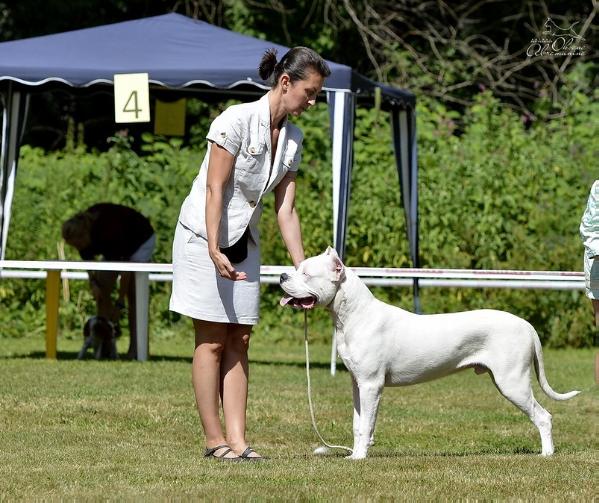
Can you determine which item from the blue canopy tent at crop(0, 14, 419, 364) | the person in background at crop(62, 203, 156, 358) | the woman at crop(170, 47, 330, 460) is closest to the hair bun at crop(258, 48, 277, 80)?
the woman at crop(170, 47, 330, 460)

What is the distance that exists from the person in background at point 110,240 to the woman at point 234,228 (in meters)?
5.54

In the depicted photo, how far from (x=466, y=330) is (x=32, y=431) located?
255 cm

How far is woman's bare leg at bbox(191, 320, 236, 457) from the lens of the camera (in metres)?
6.06

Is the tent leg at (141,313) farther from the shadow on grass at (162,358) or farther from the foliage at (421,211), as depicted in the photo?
the foliage at (421,211)

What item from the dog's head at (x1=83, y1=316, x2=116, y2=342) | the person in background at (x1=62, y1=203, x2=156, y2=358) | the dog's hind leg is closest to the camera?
the dog's hind leg

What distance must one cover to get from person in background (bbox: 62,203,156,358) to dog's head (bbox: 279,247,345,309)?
18.7 ft

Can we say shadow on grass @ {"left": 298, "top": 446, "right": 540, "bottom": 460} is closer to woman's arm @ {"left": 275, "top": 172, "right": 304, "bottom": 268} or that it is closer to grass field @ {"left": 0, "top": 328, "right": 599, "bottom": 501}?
grass field @ {"left": 0, "top": 328, "right": 599, "bottom": 501}

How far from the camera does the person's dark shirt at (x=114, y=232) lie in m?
11.6

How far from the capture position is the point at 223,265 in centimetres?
580

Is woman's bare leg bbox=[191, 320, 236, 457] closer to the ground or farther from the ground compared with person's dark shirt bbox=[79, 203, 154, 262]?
closer to the ground

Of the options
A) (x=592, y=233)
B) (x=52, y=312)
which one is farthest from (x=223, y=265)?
(x=52, y=312)

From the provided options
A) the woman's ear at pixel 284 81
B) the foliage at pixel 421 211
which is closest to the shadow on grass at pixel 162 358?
the foliage at pixel 421 211

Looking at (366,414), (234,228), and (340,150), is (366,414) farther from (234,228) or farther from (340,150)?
(340,150)

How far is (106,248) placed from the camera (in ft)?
38.1
